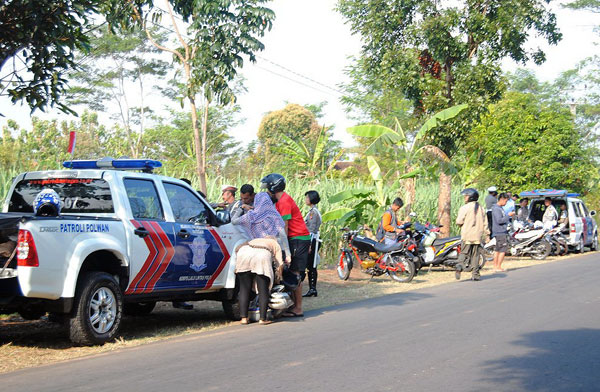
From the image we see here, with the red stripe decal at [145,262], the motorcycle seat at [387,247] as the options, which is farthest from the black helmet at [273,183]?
the motorcycle seat at [387,247]

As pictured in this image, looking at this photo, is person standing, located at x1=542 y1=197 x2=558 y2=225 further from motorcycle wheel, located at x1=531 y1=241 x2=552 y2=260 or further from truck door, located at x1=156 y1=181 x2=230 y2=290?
truck door, located at x1=156 y1=181 x2=230 y2=290

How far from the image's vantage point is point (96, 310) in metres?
7.85

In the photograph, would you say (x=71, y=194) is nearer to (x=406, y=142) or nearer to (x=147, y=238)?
(x=147, y=238)

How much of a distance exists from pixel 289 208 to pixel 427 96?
44.9ft

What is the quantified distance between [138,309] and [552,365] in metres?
6.27

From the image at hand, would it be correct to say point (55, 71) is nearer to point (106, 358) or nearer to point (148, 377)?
point (106, 358)

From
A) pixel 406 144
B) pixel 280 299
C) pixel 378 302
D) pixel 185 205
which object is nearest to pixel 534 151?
pixel 406 144

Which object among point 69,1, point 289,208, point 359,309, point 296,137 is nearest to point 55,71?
point 69,1

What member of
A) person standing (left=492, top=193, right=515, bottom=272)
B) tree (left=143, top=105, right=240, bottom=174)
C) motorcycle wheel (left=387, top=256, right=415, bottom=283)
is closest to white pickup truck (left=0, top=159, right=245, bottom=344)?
motorcycle wheel (left=387, top=256, right=415, bottom=283)

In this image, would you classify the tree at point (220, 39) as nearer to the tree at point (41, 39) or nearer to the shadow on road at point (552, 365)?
the tree at point (41, 39)

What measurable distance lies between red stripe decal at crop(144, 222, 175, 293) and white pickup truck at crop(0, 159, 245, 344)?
1cm

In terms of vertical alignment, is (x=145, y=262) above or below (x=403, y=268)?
above

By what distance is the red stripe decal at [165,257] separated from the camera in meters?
8.67

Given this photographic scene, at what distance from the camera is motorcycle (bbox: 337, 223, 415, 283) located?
51.3 feet
